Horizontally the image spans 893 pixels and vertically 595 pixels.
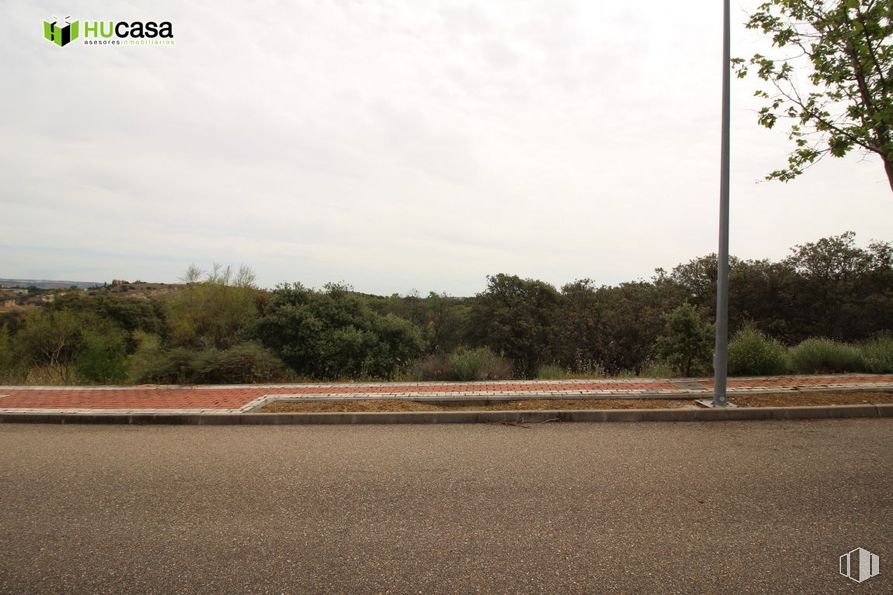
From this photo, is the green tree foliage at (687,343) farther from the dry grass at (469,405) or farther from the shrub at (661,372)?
the dry grass at (469,405)

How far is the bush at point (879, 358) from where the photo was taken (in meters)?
10.5

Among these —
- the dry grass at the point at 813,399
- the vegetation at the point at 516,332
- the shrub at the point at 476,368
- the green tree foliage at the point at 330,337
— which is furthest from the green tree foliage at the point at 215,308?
the dry grass at the point at 813,399

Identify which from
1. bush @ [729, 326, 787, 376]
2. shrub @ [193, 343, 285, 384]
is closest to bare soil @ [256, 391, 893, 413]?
bush @ [729, 326, 787, 376]

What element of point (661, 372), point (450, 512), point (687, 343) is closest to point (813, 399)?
point (687, 343)

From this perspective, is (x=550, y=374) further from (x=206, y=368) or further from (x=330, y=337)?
(x=206, y=368)

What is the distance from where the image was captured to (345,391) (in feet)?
31.0

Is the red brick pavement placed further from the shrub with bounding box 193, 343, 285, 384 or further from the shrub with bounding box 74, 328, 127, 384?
the shrub with bounding box 74, 328, 127, 384

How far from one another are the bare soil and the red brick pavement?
0.64m

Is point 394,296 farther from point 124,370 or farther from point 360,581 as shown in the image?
point 360,581

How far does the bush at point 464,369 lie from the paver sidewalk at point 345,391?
804 mm

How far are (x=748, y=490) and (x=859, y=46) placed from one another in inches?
259

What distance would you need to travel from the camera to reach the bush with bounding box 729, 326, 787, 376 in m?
10.6

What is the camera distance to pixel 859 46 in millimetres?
7098

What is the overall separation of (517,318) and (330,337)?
11.1 meters
